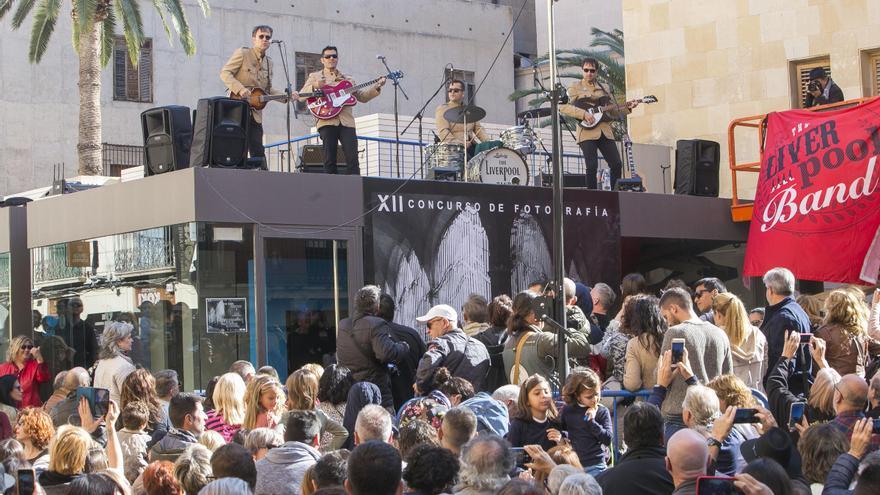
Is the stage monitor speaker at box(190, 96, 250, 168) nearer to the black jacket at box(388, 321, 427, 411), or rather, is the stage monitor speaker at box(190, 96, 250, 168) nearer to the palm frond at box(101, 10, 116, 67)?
the black jacket at box(388, 321, 427, 411)

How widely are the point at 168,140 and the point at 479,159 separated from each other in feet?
12.3

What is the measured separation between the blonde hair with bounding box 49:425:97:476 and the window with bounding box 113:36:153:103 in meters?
29.9

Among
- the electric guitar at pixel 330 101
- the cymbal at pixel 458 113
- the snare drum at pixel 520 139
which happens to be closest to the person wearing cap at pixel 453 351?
the electric guitar at pixel 330 101

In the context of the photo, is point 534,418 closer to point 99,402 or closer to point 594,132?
point 99,402

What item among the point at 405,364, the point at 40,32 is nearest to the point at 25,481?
the point at 405,364

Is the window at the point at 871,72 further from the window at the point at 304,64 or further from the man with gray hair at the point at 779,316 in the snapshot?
the window at the point at 304,64

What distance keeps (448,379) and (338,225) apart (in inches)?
213

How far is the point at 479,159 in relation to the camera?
52.0 feet

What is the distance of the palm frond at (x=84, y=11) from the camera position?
25000 millimetres

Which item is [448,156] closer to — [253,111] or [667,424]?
[253,111]

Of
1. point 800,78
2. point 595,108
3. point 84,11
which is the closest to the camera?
point 595,108

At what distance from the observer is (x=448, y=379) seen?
28.5ft

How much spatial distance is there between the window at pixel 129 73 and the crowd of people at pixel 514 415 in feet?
83.6

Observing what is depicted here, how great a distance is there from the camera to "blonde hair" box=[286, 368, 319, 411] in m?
8.34
